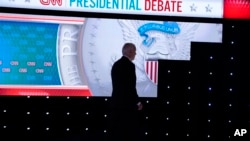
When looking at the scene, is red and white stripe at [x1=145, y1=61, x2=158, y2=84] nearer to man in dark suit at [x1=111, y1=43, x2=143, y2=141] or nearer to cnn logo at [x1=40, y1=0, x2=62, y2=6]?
cnn logo at [x1=40, y1=0, x2=62, y2=6]

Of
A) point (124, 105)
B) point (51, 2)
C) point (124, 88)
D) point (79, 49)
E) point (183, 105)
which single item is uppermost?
point (51, 2)

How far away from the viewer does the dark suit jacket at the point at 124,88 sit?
469cm

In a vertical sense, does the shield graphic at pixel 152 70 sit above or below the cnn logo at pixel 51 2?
below

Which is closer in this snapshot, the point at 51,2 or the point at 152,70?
the point at 51,2

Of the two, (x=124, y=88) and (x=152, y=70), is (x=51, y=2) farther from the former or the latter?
(x=124, y=88)

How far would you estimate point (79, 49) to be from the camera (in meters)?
6.17

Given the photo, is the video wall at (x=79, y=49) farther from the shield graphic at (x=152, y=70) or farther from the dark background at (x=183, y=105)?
the dark background at (x=183, y=105)

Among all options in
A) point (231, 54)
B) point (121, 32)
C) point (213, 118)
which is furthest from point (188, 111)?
point (121, 32)

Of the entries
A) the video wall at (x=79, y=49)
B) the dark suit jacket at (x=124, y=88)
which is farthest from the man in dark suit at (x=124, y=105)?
the video wall at (x=79, y=49)

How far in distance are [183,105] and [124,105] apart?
1.95 meters

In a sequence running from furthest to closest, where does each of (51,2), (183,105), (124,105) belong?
(183,105)
(51,2)
(124,105)

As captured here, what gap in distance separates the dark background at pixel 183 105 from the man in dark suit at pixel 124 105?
5.03ft

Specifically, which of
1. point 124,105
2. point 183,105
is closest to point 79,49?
point 183,105

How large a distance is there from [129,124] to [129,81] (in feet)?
1.35
